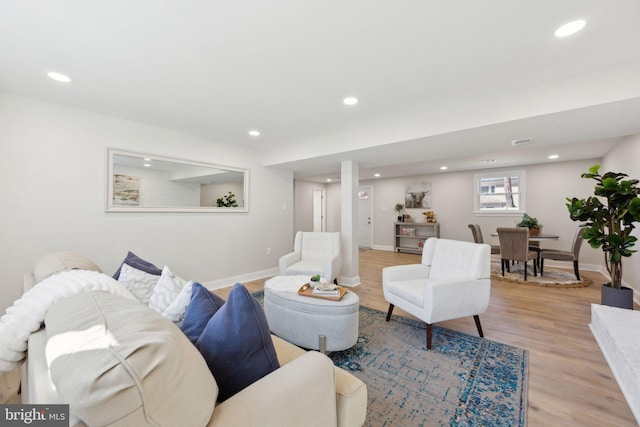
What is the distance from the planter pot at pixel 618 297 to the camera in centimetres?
255

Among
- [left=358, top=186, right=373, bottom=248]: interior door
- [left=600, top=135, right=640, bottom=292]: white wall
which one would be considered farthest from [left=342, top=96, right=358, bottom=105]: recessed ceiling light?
[left=358, top=186, right=373, bottom=248]: interior door

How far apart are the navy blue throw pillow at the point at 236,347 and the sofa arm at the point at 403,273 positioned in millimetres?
1996

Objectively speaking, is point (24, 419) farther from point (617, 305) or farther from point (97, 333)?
point (617, 305)

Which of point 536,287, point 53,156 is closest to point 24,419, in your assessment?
point 53,156

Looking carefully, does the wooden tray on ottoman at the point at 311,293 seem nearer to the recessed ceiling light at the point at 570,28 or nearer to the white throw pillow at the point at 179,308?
the white throw pillow at the point at 179,308

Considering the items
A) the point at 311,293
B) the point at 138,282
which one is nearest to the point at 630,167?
the point at 311,293

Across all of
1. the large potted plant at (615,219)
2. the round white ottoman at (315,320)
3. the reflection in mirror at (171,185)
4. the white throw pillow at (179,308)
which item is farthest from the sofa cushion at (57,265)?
the large potted plant at (615,219)

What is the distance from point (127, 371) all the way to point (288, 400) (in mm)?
482

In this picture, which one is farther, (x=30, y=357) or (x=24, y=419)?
(x=30, y=357)

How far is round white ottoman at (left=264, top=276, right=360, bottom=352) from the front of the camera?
2.01 m

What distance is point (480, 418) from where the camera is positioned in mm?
1513

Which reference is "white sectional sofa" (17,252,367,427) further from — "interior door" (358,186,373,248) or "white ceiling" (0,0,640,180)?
"interior door" (358,186,373,248)

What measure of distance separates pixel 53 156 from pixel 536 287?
641 cm

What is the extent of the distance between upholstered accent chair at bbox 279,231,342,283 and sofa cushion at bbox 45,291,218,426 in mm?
2792
